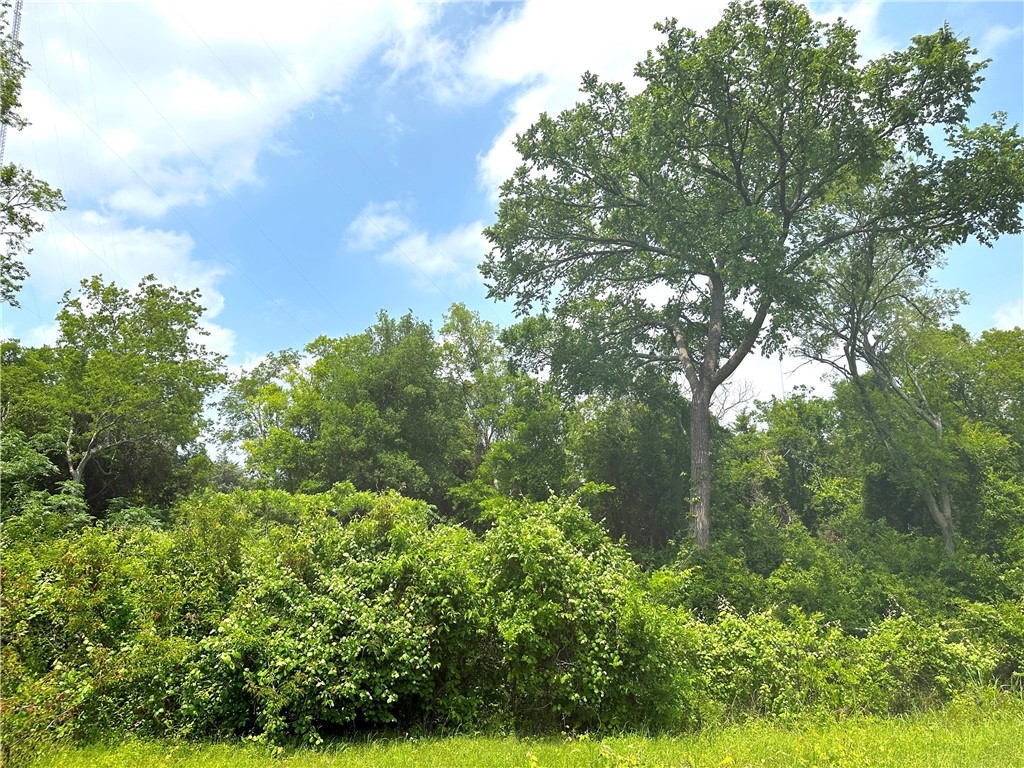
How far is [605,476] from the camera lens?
24.9m

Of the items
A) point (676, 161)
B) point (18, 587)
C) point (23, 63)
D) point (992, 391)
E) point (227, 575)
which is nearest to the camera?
point (18, 587)

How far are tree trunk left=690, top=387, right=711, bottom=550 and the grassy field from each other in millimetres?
11452

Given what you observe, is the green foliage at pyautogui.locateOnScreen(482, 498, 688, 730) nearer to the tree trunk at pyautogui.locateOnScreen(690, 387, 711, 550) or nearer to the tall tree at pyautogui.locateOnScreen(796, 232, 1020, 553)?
the tree trunk at pyautogui.locateOnScreen(690, 387, 711, 550)

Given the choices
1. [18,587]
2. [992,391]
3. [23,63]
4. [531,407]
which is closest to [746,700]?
[18,587]

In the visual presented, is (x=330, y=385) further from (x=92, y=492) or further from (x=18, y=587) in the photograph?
(x=18, y=587)

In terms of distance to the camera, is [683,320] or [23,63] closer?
[23,63]

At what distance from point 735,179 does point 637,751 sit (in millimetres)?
18296

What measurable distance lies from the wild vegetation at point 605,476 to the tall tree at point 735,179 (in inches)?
4.6

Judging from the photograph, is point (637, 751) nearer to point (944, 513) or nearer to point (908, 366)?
point (944, 513)

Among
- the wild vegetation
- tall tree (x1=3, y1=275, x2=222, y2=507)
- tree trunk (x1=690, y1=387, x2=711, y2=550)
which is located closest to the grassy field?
the wild vegetation

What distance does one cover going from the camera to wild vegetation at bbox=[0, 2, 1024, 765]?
691 centimetres

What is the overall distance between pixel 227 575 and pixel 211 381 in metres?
18.1

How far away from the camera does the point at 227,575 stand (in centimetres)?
833

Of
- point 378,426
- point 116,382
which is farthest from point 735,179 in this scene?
point 116,382
